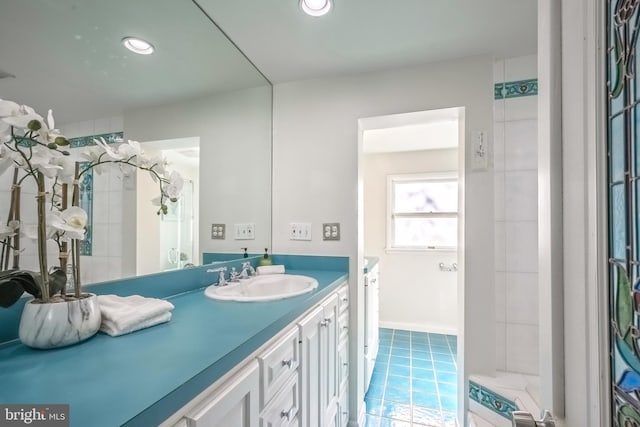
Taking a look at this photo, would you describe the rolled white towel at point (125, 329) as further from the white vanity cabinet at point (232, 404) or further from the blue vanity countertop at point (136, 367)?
the white vanity cabinet at point (232, 404)

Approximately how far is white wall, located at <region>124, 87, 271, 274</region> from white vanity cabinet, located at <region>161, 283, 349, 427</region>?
0.74m

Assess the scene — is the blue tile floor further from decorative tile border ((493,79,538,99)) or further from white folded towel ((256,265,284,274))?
decorative tile border ((493,79,538,99))

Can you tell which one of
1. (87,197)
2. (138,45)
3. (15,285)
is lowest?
(15,285)

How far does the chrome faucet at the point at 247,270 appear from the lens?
158cm

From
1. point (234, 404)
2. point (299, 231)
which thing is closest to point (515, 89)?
point (299, 231)

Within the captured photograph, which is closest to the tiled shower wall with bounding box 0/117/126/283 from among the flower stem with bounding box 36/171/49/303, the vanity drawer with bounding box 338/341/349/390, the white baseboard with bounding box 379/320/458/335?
the flower stem with bounding box 36/171/49/303

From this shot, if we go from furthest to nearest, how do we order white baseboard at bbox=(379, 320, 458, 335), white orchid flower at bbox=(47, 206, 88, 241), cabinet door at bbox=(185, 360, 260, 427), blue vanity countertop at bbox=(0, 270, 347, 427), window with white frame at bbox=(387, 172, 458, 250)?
window with white frame at bbox=(387, 172, 458, 250) → white baseboard at bbox=(379, 320, 458, 335) → white orchid flower at bbox=(47, 206, 88, 241) → cabinet door at bbox=(185, 360, 260, 427) → blue vanity countertop at bbox=(0, 270, 347, 427)

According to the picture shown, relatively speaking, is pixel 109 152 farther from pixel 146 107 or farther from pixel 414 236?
pixel 414 236

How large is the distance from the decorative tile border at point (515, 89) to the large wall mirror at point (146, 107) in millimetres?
1462

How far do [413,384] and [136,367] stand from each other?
2167mm

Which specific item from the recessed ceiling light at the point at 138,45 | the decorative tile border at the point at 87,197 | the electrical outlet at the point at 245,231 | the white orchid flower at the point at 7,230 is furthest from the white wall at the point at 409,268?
the white orchid flower at the point at 7,230

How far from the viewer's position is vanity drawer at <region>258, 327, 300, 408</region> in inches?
30.4

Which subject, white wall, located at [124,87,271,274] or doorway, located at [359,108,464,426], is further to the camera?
doorway, located at [359,108,464,426]

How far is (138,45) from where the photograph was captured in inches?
42.7
